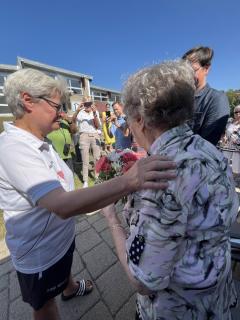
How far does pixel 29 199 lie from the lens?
1.46 m

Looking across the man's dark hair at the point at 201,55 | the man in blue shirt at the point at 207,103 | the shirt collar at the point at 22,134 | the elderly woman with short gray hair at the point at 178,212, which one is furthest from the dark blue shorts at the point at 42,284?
the man's dark hair at the point at 201,55

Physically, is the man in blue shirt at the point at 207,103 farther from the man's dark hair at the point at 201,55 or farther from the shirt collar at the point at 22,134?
the shirt collar at the point at 22,134

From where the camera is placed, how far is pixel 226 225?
3.36ft

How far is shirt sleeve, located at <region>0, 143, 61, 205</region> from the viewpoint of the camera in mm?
1277

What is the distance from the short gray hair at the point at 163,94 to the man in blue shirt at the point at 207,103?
69.3 inches

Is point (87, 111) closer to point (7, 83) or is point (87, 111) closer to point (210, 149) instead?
point (7, 83)

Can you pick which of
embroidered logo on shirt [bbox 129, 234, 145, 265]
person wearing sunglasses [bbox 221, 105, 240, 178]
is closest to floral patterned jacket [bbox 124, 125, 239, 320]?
embroidered logo on shirt [bbox 129, 234, 145, 265]

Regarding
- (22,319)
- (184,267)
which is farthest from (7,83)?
(22,319)

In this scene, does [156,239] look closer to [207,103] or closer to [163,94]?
[163,94]

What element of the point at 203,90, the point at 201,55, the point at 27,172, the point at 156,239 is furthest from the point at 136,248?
the point at 201,55

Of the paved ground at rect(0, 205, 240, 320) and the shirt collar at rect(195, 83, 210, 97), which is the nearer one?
the paved ground at rect(0, 205, 240, 320)

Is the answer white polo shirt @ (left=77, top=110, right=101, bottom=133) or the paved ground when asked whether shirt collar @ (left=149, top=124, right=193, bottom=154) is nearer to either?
the paved ground

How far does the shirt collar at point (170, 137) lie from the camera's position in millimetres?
1021

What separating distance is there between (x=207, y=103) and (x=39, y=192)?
2.27 m
